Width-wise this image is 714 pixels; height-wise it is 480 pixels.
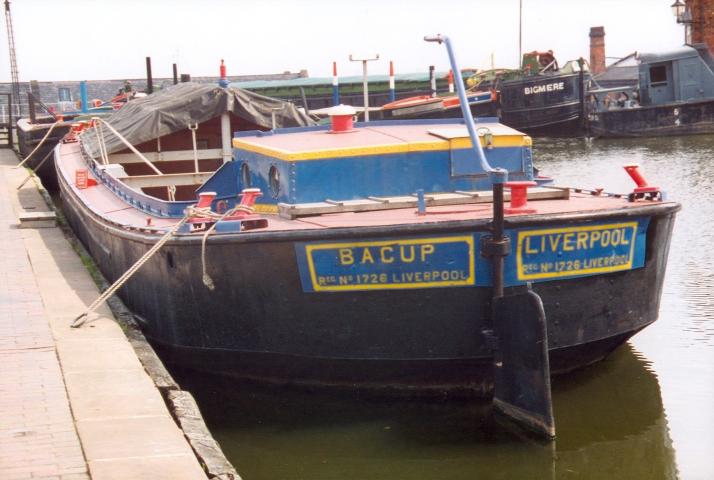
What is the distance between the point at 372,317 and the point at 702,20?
42.1 meters

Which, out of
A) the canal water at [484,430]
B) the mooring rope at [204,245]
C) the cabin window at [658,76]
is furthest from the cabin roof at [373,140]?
the cabin window at [658,76]

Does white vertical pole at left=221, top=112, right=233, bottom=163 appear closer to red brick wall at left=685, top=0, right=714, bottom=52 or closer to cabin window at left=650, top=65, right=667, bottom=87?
cabin window at left=650, top=65, right=667, bottom=87

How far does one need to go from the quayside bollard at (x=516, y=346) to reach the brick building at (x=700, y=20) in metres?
41.4

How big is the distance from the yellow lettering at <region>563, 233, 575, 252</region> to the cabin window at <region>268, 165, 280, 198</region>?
2.66 m

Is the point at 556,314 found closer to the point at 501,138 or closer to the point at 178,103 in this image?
the point at 501,138

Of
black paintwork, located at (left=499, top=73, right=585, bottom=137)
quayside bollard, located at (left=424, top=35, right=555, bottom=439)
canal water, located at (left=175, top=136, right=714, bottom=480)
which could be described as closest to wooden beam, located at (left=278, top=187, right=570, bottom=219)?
quayside bollard, located at (left=424, top=35, right=555, bottom=439)

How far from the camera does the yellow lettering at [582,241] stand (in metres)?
8.05

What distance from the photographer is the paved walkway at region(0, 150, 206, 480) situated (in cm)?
594

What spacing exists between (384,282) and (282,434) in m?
1.41

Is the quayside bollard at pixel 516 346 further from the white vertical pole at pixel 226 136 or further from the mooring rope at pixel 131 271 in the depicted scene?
the white vertical pole at pixel 226 136

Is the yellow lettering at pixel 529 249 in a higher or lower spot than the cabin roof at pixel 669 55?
lower

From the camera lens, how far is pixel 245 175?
10391 mm

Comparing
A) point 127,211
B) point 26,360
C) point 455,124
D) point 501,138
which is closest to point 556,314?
point 501,138

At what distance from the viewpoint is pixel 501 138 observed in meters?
9.44
